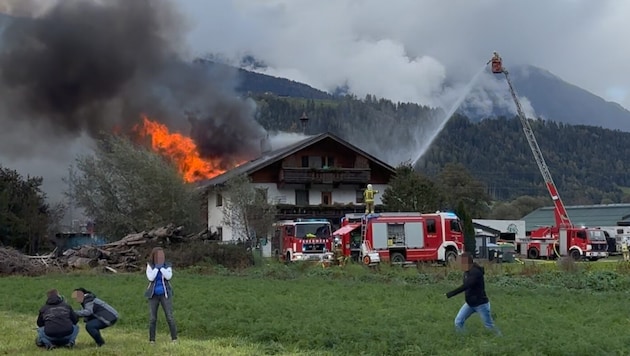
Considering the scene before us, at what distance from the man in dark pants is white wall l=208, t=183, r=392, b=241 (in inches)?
1680

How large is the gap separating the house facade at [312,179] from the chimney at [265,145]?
318 mm

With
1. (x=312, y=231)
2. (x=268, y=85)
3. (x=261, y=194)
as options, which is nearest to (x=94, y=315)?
(x=312, y=231)

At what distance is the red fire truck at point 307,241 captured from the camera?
41178mm

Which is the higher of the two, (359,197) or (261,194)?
(359,197)

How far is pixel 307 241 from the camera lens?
4134 centimetres

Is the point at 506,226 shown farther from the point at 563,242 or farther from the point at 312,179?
the point at 312,179

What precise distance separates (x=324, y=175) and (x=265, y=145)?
7.41m

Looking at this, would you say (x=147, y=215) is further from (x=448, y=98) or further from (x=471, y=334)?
(x=448, y=98)

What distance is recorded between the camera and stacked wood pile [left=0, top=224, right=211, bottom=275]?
33.3m

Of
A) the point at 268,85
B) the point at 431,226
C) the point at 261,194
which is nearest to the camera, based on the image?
the point at 431,226

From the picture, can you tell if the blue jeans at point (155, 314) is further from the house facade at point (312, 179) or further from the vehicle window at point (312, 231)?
the house facade at point (312, 179)

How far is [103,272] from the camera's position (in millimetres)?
34031

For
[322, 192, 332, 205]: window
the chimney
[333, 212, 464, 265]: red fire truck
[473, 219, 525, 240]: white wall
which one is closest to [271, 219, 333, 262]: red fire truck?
[333, 212, 464, 265]: red fire truck

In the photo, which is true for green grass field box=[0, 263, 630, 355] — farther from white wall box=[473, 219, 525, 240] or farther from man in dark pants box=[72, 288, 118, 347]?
white wall box=[473, 219, 525, 240]
